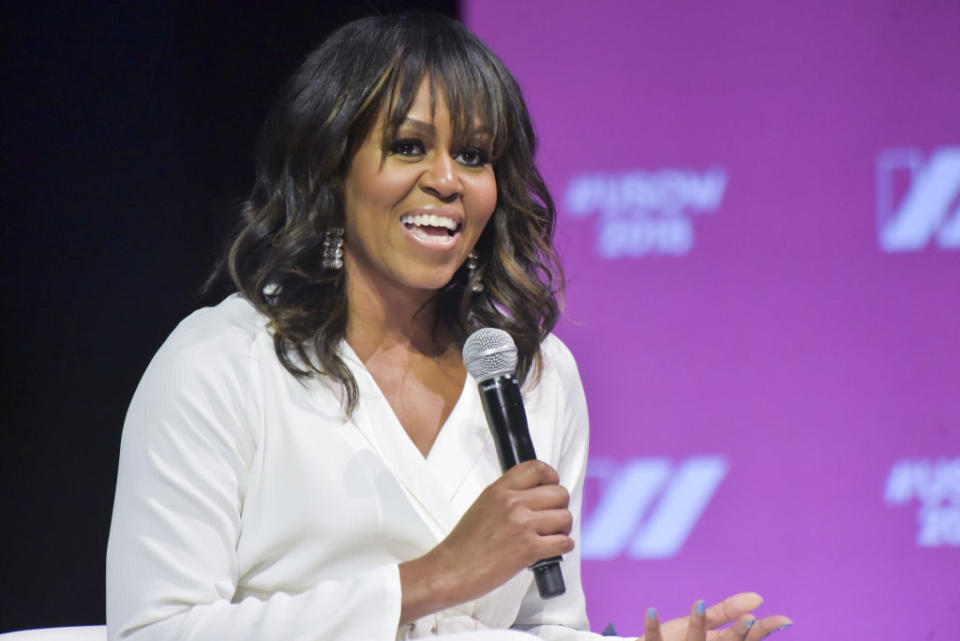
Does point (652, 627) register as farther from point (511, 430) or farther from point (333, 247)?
point (333, 247)

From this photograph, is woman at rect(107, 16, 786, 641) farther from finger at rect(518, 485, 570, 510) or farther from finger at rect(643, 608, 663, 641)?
finger at rect(518, 485, 570, 510)

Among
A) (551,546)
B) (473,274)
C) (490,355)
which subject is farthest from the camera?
(473,274)

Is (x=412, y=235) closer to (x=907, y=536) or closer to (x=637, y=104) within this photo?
(x=637, y=104)

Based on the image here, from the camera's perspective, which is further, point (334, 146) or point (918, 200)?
point (918, 200)

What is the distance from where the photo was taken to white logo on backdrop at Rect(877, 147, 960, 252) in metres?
2.84

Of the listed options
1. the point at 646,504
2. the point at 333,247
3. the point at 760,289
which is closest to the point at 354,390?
the point at 333,247

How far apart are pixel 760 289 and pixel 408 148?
4.72ft

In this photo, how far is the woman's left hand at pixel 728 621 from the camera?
1.46 meters

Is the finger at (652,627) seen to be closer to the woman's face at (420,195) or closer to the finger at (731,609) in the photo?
the finger at (731,609)

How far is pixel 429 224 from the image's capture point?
1.72m

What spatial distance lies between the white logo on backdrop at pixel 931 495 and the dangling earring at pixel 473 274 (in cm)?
141

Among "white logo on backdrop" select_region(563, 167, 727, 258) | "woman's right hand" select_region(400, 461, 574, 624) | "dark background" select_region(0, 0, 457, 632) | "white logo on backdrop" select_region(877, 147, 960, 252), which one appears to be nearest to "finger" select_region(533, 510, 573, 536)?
"woman's right hand" select_region(400, 461, 574, 624)

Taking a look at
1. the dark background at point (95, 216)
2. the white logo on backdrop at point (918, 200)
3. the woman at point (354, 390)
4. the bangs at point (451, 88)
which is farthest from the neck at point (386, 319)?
the white logo on backdrop at point (918, 200)

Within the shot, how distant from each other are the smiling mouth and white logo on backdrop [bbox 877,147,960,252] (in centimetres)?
152
